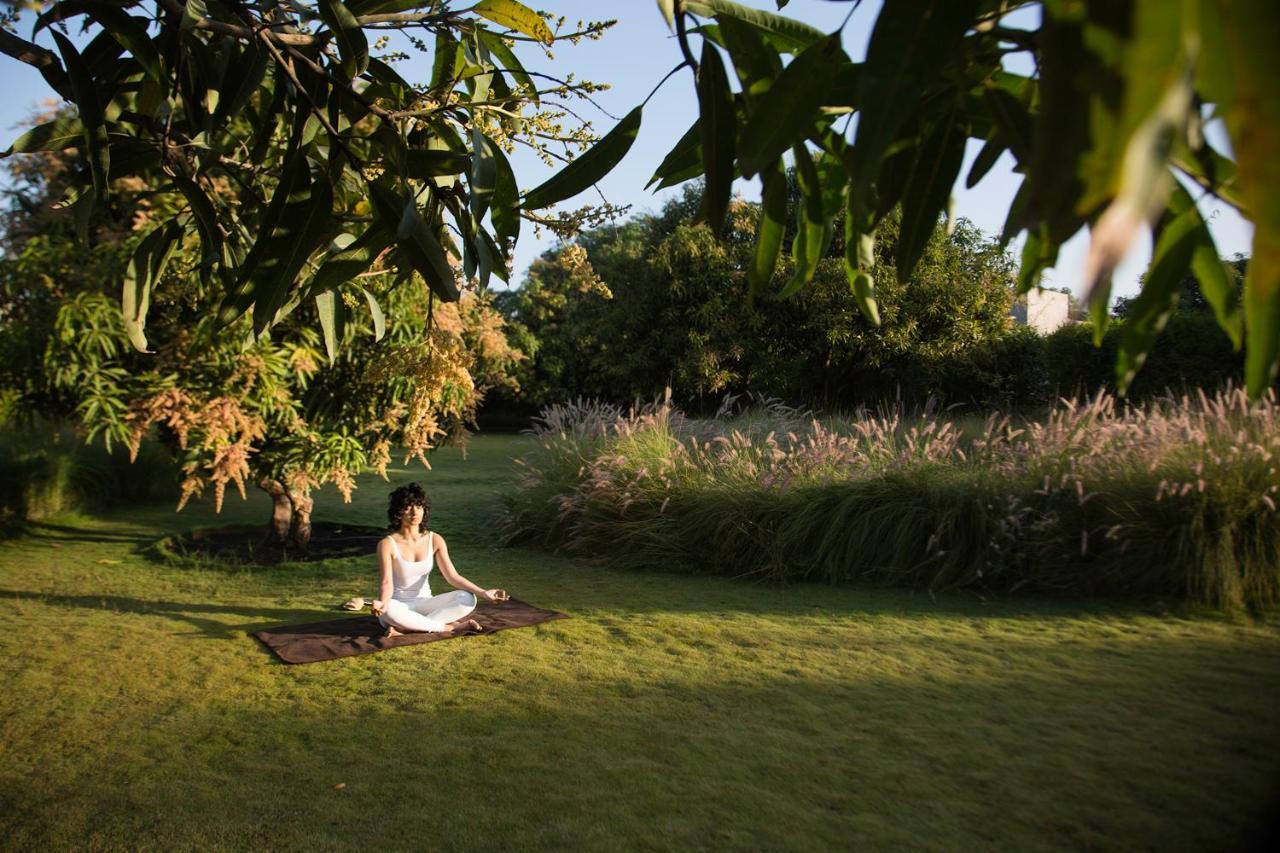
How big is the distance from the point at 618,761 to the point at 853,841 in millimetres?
816

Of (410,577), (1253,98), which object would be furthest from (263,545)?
(1253,98)

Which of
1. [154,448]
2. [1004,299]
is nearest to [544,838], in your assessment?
[154,448]

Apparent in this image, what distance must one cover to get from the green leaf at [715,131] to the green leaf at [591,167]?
226 millimetres

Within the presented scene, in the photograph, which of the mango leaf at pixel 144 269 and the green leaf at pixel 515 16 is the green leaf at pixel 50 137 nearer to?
the mango leaf at pixel 144 269

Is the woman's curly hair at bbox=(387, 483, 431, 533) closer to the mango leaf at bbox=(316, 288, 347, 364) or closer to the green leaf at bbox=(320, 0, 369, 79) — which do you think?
the mango leaf at bbox=(316, 288, 347, 364)

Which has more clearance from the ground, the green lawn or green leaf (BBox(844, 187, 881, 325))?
green leaf (BBox(844, 187, 881, 325))

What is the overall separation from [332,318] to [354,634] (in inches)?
109

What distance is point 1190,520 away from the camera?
4.93 m

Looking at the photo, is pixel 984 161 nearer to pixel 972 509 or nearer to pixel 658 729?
pixel 658 729

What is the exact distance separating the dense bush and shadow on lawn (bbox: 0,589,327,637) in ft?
7.50

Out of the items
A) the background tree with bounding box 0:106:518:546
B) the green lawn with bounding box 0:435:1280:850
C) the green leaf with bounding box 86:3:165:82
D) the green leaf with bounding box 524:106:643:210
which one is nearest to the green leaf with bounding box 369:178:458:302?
the green leaf with bounding box 524:106:643:210

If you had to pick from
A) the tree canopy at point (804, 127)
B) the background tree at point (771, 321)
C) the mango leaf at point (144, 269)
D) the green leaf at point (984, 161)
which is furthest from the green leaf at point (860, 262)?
the background tree at point (771, 321)

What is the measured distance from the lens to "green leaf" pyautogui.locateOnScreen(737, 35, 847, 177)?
848 mm

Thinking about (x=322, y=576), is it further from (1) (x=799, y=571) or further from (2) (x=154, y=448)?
(2) (x=154, y=448)
